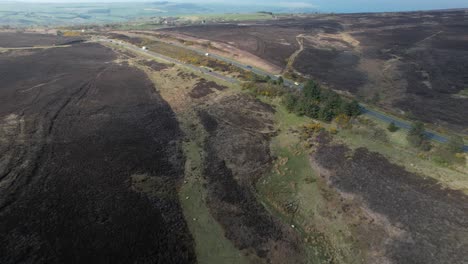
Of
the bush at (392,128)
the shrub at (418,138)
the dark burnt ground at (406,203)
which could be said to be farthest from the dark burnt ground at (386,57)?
the dark burnt ground at (406,203)

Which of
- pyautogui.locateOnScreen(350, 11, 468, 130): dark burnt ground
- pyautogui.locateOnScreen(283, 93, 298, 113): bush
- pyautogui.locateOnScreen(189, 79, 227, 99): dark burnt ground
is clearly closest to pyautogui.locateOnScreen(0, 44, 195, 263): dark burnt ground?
pyautogui.locateOnScreen(189, 79, 227, 99): dark burnt ground


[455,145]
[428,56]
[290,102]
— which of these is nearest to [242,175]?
[290,102]

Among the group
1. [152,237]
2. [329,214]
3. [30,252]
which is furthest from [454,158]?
[30,252]

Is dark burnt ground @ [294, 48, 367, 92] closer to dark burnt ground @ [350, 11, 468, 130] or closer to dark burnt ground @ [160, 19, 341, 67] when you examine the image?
dark burnt ground @ [160, 19, 341, 67]

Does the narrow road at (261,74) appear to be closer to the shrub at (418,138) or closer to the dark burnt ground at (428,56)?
the shrub at (418,138)

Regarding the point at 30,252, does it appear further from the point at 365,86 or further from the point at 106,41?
the point at 106,41

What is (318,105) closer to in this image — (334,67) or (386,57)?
(334,67)
